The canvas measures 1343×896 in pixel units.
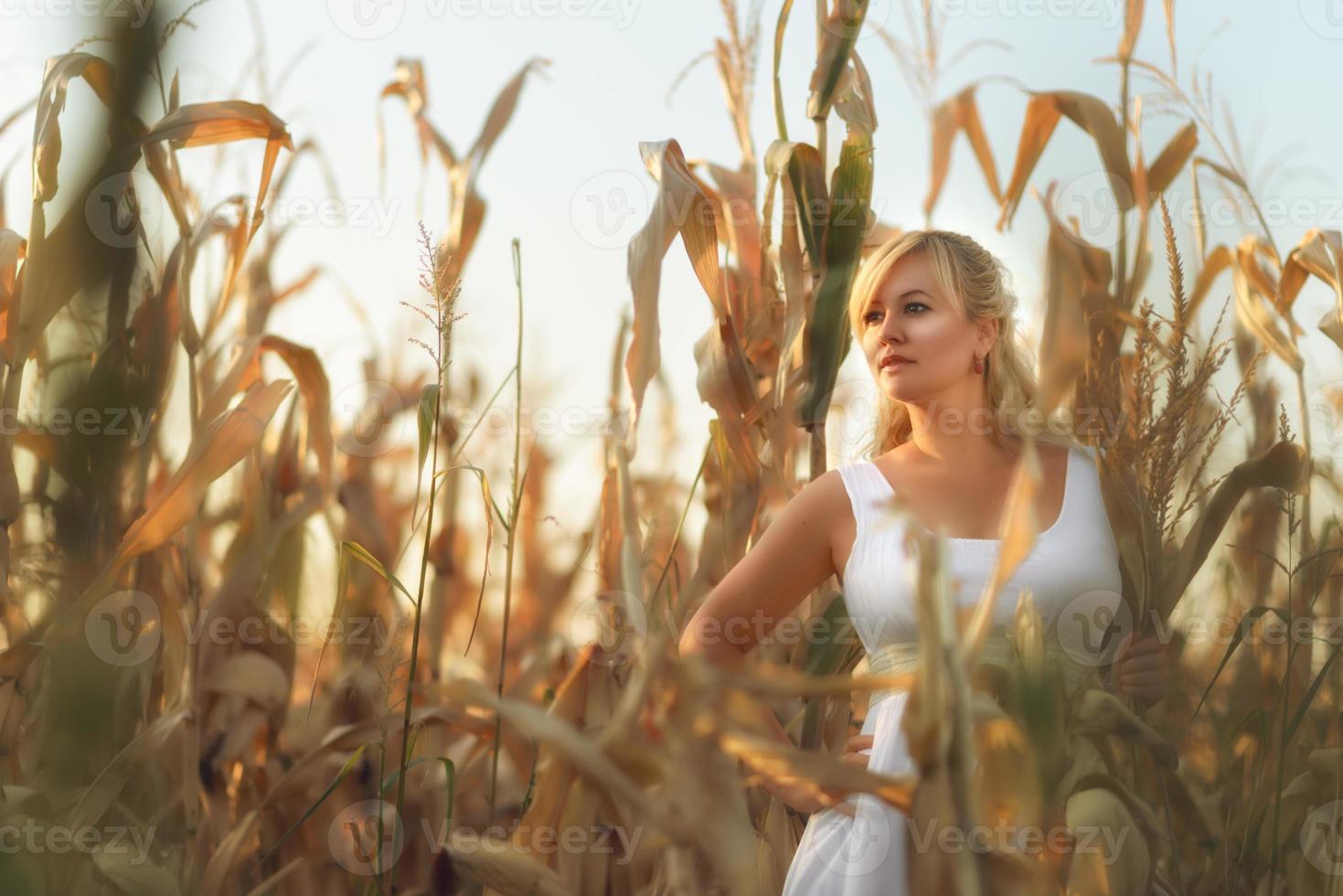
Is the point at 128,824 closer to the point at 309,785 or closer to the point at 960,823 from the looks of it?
the point at 309,785

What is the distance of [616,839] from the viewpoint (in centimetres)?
145

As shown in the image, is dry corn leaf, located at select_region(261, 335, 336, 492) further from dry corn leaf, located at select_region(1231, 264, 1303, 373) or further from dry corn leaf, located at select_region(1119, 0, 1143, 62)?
dry corn leaf, located at select_region(1231, 264, 1303, 373)

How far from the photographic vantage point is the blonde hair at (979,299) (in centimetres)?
134

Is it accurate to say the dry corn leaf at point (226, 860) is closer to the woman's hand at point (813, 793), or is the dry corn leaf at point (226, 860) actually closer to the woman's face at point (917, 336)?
the woman's hand at point (813, 793)

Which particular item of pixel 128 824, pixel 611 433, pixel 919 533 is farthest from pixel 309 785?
pixel 919 533

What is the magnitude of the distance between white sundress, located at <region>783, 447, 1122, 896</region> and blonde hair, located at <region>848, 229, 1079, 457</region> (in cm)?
10

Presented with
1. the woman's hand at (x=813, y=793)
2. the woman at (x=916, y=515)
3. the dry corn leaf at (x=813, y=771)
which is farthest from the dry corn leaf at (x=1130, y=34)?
the dry corn leaf at (x=813, y=771)

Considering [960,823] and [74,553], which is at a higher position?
[74,553]

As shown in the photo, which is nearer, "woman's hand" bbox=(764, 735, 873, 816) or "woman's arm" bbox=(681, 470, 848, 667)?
"woman's hand" bbox=(764, 735, 873, 816)

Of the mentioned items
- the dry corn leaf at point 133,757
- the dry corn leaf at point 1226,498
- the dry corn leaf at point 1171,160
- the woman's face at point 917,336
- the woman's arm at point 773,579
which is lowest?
the dry corn leaf at point 133,757

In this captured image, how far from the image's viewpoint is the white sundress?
1.16 m

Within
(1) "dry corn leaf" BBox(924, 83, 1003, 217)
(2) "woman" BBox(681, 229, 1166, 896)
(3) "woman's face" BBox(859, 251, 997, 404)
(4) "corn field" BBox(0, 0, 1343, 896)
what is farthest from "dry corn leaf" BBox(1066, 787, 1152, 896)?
(1) "dry corn leaf" BBox(924, 83, 1003, 217)

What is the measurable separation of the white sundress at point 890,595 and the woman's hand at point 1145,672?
3.4 inches

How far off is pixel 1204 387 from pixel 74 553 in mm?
981
